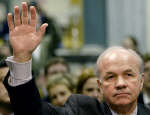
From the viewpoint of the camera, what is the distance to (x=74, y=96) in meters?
3.47

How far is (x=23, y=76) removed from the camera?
317 centimetres

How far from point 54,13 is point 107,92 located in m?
8.83

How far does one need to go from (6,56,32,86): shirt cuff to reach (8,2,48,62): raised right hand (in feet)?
0.10

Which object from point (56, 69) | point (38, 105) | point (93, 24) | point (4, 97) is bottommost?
point (93, 24)

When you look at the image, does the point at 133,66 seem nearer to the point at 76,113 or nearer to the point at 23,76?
the point at 76,113

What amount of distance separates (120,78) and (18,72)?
2.25 feet

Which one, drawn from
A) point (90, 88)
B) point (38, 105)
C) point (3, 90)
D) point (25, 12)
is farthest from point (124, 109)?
point (90, 88)

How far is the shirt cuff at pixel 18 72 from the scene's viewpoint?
3.15 meters

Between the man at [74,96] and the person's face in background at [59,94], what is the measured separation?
2.19 m

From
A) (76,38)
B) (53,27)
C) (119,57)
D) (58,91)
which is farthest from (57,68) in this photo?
(76,38)

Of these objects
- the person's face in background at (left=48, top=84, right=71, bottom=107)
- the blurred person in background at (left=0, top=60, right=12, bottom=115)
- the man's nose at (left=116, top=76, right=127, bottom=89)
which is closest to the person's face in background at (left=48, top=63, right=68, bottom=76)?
the person's face in background at (left=48, top=84, right=71, bottom=107)

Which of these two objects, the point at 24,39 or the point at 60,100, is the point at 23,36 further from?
the point at 60,100

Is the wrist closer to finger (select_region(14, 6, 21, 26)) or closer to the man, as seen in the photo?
the man

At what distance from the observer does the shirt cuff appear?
10.3ft
